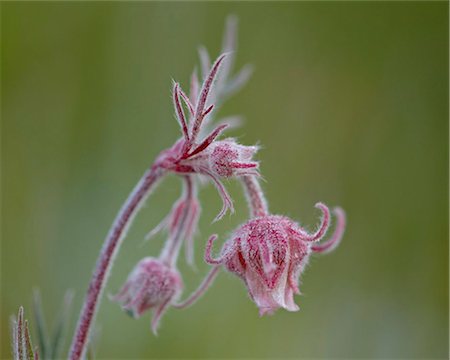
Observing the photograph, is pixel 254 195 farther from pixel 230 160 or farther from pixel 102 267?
pixel 102 267

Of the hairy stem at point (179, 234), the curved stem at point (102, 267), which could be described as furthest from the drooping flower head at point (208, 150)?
the hairy stem at point (179, 234)

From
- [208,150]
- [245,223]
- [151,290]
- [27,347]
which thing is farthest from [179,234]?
[27,347]

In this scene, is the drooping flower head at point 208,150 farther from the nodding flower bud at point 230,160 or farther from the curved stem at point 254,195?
the curved stem at point 254,195

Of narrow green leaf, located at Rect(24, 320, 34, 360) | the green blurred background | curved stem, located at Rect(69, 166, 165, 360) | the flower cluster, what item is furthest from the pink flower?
the green blurred background

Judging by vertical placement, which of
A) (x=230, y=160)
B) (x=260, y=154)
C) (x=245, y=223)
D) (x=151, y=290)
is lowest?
(x=151, y=290)

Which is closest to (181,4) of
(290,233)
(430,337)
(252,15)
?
(252,15)
